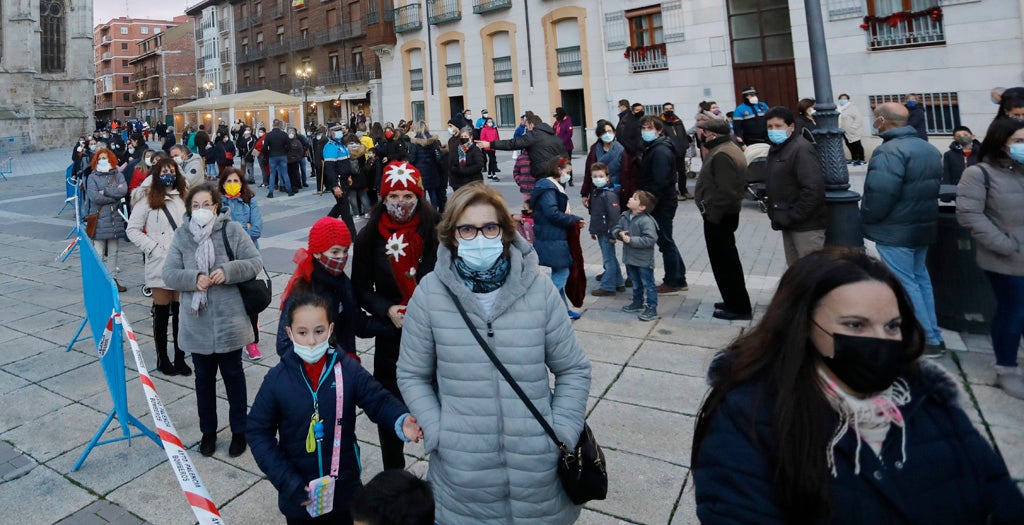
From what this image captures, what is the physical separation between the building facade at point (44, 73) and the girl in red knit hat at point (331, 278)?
42.7 meters

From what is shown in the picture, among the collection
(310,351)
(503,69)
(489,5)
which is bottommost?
(503,69)

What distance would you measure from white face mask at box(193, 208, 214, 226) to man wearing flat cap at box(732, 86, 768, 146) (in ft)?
34.2

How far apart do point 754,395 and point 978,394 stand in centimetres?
373

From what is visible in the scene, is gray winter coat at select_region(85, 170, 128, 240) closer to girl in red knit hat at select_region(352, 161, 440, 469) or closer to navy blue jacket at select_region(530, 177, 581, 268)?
navy blue jacket at select_region(530, 177, 581, 268)

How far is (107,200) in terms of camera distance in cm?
772

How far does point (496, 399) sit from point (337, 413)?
0.82 meters

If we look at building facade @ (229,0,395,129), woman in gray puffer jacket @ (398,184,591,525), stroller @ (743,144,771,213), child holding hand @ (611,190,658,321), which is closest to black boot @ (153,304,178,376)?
woman in gray puffer jacket @ (398,184,591,525)

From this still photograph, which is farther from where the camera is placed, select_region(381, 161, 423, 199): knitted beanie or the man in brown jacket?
the man in brown jacket

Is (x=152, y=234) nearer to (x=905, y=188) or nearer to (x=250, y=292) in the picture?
(x=250, y=292)

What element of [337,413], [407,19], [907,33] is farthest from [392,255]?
[407,19]

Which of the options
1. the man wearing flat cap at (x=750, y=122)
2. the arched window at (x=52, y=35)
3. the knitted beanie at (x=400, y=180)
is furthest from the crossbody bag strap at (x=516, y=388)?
the arched window at (x=52, y=35)

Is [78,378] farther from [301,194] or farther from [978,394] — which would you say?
[301,194]

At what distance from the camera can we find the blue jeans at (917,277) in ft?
15.0

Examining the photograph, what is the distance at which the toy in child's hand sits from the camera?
243 cm
